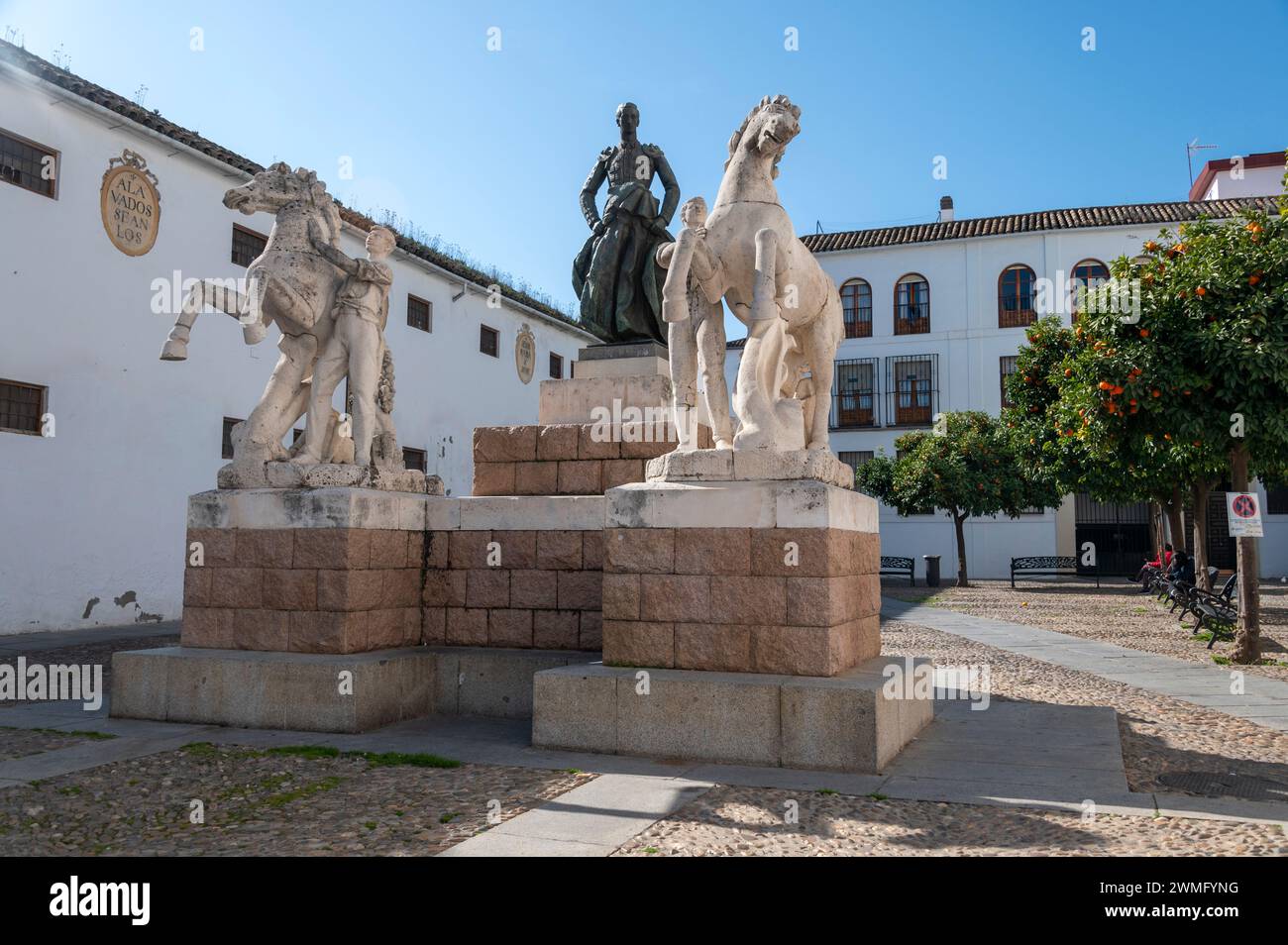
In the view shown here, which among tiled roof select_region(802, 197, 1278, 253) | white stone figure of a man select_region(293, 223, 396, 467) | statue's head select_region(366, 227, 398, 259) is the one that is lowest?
white stone figure of a man select_region(293, 223, 396, 467)

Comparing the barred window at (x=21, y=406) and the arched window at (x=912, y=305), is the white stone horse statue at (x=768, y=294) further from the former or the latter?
the arched window at (x=912, y=305)

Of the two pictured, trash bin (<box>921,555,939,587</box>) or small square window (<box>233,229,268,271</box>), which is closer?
small square window (<box>233,229,268,271</box>)

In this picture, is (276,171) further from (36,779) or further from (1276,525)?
(1276,525)

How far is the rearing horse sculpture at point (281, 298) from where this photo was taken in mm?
6484

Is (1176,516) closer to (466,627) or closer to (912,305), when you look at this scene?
(912,305)

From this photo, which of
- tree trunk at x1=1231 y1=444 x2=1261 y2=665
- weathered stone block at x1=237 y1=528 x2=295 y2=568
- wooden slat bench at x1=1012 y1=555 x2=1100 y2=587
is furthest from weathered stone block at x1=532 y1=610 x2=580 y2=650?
wooden slat bench at x1=1012 y1=555 x2=1100 y2=587

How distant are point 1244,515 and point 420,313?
50.6ft

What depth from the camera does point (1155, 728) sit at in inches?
256

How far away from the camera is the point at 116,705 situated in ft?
20.8

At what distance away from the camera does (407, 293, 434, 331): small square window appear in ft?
64.9

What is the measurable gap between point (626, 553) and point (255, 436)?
2875 millimetres

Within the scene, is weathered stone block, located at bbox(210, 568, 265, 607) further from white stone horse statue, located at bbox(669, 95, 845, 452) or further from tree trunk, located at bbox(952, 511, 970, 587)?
tree trunk, located at bbox(952, 511, 970, 587)

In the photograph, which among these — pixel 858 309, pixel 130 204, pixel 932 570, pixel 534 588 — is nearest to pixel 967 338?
pixel 858 309

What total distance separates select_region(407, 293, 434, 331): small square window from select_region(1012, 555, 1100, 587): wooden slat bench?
51.0 feet
